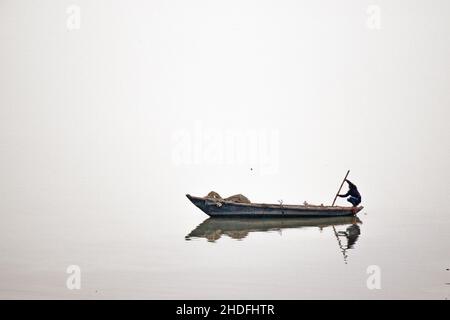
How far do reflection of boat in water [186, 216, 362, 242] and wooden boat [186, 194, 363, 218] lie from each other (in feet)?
0.82

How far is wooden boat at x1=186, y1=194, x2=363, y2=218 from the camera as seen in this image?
25.6m

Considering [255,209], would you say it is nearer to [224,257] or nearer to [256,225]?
[256,225]

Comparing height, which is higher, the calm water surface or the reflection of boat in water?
the reflection of boat in water

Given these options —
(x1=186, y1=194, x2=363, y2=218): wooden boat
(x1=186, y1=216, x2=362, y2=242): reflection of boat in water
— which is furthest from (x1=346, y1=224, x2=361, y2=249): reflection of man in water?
(x1=186, y1=194, x2=363, y2=218): wooden boat

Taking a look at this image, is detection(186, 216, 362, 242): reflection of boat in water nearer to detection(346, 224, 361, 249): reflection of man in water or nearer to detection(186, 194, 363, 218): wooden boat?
detection(346, 224, 361, 249): reflection of man in water

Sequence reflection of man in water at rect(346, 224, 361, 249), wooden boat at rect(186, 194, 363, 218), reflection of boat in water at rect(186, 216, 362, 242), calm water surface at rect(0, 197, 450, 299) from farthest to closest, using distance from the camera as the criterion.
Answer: wooden boat at rect(186, 194, 363, 218)
reflection of boat in water at rect(186, 216, 362, 242)
reflection of man in water at rect(346, 224, 361, 249)
calm water surface at rect(0, 197, 450, 299)

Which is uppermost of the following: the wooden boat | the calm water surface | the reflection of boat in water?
the wooden boat

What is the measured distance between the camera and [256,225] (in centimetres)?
2466

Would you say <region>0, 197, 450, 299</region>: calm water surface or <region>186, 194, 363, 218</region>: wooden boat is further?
<region>186, 194, 363, 218</region>: wooden boat

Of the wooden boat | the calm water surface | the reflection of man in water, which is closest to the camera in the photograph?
the calm water surface

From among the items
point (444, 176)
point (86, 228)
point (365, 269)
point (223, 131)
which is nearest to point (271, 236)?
point (365, 269)

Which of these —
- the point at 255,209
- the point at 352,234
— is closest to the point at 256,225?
the point at 255,209
